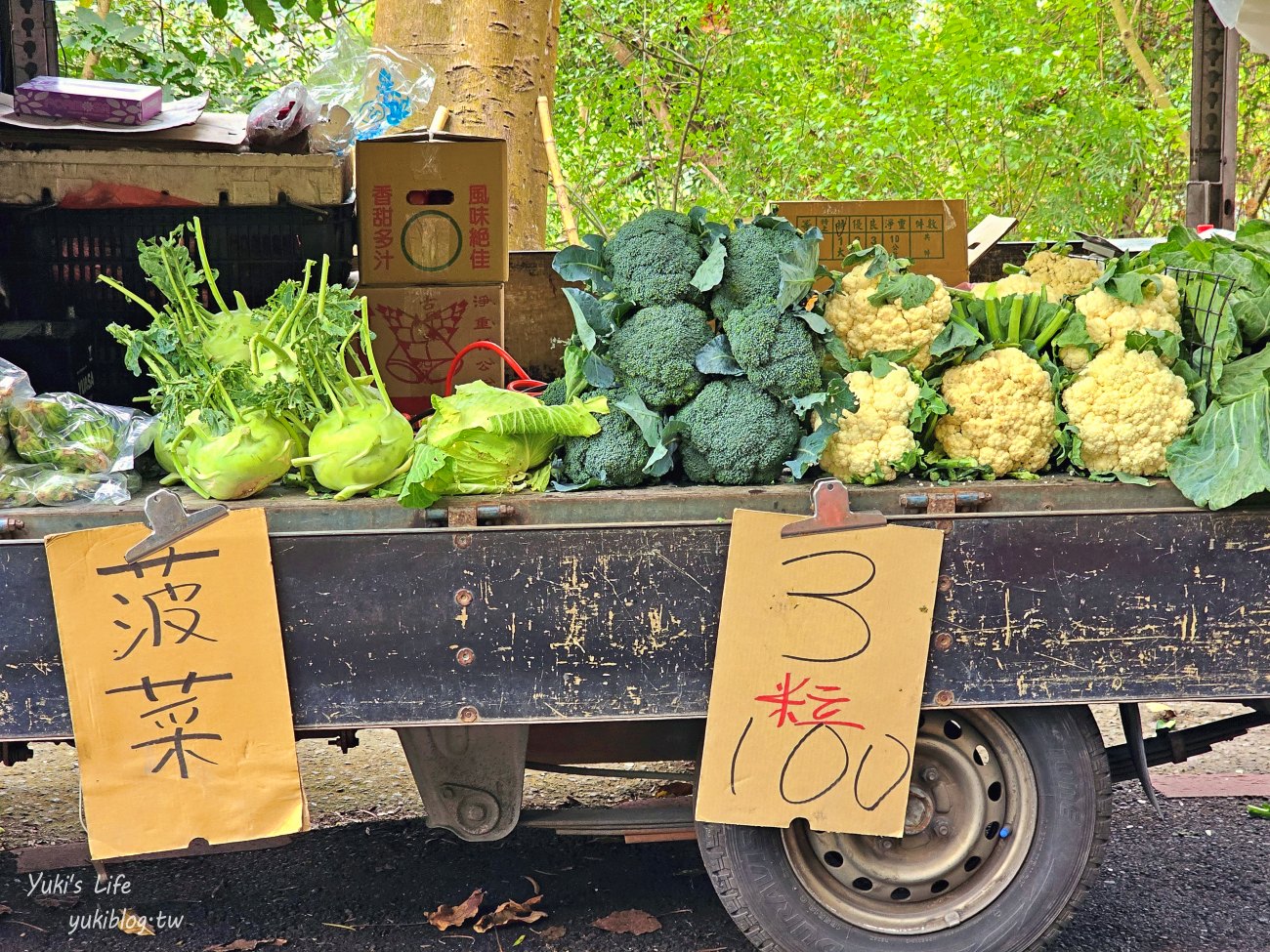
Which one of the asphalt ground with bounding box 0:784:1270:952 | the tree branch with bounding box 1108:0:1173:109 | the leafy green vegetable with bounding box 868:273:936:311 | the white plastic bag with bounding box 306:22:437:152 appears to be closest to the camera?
the leafy green vegetable with bounding box 868:273:936:311

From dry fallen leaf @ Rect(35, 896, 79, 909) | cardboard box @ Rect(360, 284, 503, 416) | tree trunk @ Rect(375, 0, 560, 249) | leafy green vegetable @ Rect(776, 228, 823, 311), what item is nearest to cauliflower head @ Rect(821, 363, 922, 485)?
leafy green vegetable @ Rect(776, 228, 823, 311)

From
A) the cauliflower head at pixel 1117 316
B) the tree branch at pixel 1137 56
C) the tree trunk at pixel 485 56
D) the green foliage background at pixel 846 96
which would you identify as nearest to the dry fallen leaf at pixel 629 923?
the cauliflower head at pixel 1117 316

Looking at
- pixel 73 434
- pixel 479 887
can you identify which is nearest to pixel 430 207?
pixel 73 434

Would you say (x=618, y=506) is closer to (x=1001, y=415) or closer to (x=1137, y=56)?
(x=1001, y=415)

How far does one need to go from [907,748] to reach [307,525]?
1.44 metres

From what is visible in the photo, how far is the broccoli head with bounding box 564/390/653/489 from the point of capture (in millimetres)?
2656

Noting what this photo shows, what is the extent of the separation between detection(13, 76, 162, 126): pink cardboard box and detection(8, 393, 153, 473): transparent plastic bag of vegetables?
0.82 m

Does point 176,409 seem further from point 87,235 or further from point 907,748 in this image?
point 907,748

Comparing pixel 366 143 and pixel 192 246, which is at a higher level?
pixel 366 143

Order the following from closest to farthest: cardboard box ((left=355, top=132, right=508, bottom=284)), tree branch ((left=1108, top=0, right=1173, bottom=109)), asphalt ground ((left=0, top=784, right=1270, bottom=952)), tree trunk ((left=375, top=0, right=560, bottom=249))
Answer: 1. asphalt ground ((left=0, top=784, right=1270, bottom=952))
2. cardboard box ((left=355, top=132, right=508, bottom=284))
3. tree trunk ((left=375, top=0, right=560, bottom=249))
4. tree branch ((left=1108, top=0, right=1173, bottom=109))

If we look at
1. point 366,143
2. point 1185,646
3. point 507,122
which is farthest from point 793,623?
point 507,122

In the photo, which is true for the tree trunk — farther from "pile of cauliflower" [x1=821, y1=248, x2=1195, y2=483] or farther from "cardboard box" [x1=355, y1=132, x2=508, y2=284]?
"pile of cauliflower" [x1=821, y1=248, x2=1195, y2=483]

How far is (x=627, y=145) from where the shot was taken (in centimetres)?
1090

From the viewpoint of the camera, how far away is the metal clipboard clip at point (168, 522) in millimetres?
2473
